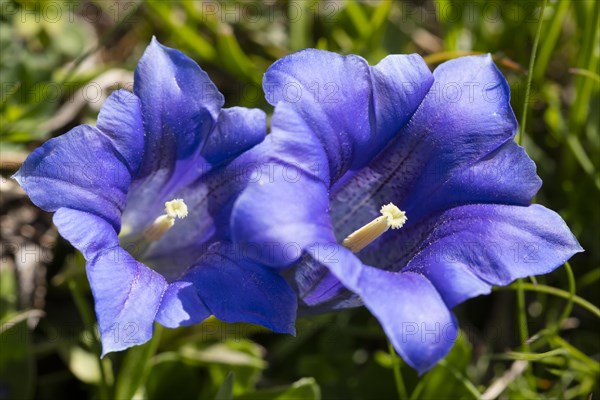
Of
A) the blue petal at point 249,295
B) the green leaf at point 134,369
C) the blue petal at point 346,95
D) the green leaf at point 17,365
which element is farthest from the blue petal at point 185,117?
the green leaf at point 17,365

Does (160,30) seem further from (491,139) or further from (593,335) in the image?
(593,335)

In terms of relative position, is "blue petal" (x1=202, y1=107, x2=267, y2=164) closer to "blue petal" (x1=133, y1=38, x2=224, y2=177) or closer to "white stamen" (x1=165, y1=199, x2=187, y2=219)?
"blue petal" (x1=133, y1=38, x2=224, y2=177)

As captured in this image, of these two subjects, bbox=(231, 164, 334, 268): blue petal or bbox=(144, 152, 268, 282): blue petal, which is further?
bbox=(144, 152, 268, 282): blue petal

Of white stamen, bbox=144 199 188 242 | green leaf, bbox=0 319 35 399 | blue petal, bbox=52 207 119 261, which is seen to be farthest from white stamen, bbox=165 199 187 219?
green leaf, bbox=0 319 35 399

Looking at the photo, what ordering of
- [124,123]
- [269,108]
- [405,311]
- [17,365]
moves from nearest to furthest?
[405,311], [124,123], [17,365], [269,108]

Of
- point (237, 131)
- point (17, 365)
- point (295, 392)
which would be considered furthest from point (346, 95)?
point (17, 365)

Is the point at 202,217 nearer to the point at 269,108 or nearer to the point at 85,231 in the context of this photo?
the point at 85,231
